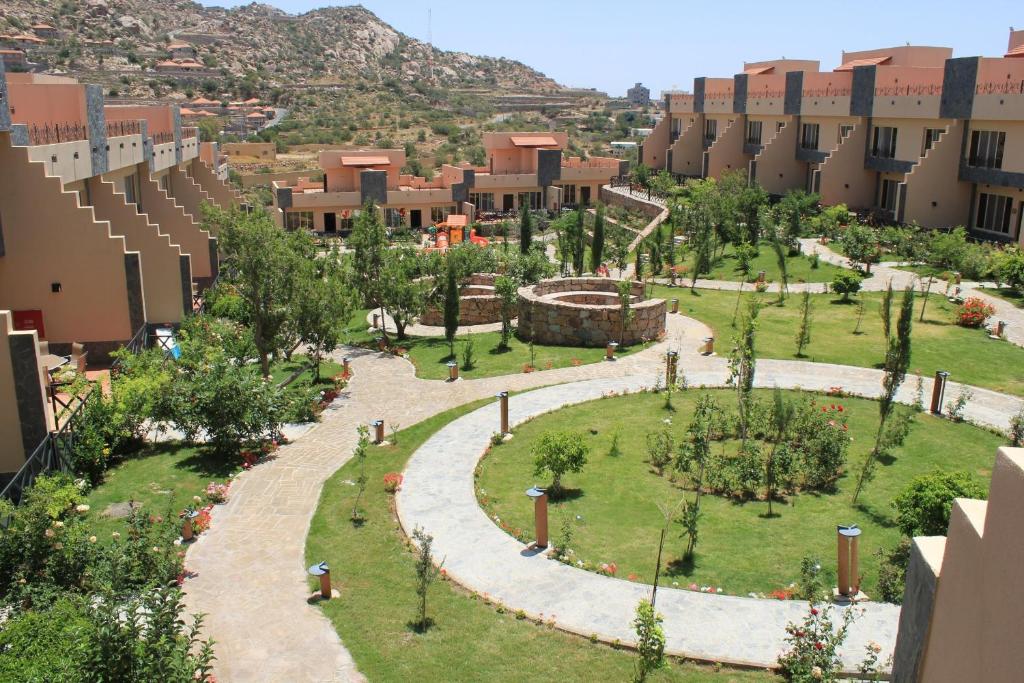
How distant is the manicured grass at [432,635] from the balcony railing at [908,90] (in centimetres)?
3464

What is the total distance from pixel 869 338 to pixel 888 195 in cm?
2091

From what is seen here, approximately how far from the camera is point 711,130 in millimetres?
58469

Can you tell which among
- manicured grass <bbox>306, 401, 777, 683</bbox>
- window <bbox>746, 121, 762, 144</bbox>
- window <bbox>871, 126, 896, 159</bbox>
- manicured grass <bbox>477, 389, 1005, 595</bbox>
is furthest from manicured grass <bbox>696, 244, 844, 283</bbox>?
manicured grass <bbox>306, 401, 777, 683</bbox>

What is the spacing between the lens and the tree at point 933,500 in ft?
35.0

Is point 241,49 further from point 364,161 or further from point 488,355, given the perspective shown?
point 488,355

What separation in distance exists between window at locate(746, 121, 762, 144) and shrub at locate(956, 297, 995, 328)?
99.0 ft

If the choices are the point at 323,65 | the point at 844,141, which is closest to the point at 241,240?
the point at 844,141

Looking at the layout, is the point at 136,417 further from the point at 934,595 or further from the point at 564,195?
the point at 564,195

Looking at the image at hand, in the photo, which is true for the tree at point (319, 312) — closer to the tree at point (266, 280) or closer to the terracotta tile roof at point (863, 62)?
the tree at point (266, 280)

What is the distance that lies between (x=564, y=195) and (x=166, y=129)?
28842 millimetres

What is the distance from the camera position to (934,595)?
627 centimetres

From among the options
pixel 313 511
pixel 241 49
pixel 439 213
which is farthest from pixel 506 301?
pixel 241 49

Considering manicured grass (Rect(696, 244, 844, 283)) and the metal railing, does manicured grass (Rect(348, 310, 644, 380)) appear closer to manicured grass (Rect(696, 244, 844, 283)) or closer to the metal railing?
the metal railing

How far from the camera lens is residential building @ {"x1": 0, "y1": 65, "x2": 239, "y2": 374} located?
20.0 m
